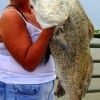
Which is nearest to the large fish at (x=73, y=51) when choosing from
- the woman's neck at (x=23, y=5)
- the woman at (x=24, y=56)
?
the woman at (x=24, y=56)

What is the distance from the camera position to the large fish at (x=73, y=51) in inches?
79.3

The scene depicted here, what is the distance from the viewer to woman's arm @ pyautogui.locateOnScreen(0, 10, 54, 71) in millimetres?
2125

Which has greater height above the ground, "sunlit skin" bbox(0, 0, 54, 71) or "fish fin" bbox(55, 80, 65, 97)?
"sunlit skin" bbox(0, 0, 54, 71)

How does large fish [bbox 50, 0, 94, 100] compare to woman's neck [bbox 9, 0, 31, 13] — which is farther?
woman's neck [bbox 9, 0, 31, 13]

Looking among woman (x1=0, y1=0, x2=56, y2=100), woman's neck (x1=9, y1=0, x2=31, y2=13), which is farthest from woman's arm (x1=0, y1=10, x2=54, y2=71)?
woman's neck (x1=9, y1=0, x2=31, y2=13)

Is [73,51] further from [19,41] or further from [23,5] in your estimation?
[23,5]

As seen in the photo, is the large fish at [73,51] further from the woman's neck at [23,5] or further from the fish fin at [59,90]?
the woman's neck at [23,5]

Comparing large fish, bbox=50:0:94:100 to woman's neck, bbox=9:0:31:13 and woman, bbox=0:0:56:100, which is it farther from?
woman's neck, bbox=9:0:31:13

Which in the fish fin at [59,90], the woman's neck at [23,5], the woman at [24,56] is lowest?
the fish fin at [59,90]

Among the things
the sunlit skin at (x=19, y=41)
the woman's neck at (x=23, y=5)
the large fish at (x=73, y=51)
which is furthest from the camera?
the woman's neck at (x=23, y=5)

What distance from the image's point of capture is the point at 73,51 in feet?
6.64

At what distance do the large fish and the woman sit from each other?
82 millimetres

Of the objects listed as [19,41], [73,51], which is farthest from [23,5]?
[73,51]

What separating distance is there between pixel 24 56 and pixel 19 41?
0.08 meters
